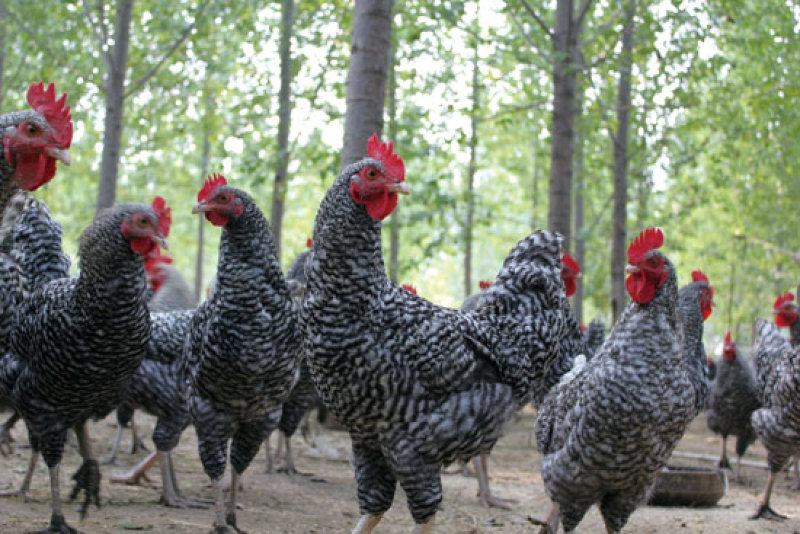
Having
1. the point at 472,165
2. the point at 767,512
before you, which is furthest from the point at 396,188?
the point at 472,165

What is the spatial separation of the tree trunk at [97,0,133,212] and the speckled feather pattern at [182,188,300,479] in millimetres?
→ 4442

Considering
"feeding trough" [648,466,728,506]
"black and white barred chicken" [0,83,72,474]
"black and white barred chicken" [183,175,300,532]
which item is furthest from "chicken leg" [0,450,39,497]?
"feeding trough" [648,466,728,506]

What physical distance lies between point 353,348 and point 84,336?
179 centimetres

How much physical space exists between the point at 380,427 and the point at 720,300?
26.2 metres

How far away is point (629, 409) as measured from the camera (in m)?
4.65

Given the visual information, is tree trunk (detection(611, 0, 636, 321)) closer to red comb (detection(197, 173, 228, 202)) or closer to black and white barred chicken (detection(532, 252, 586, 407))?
black and white barred chicken (detection(532, 252, 586, 407))

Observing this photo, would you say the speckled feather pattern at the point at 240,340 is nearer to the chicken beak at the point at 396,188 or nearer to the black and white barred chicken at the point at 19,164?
the black and white barred chicken at the point at 19,164

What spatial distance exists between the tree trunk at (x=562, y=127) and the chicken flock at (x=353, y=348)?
3913mm

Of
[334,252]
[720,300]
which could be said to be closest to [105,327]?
[334,252]

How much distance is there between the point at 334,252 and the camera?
4.06m

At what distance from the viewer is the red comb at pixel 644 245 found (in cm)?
505

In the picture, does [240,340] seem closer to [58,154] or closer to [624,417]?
[58,154]

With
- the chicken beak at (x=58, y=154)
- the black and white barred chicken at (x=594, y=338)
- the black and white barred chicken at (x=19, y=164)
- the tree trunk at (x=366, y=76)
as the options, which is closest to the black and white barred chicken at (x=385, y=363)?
the chicken beak at (x=58, y=154)

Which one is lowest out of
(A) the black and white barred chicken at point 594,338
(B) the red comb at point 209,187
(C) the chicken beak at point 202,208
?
(A) the black and white barred chicken at point 594,338
